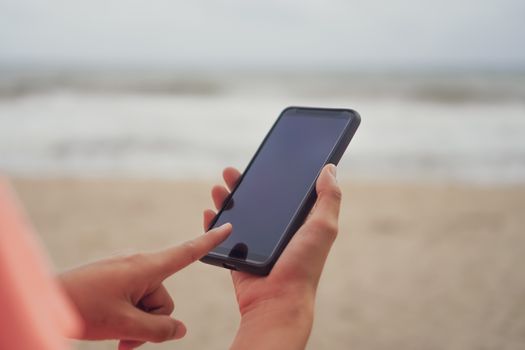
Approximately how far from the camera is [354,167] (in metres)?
8.58

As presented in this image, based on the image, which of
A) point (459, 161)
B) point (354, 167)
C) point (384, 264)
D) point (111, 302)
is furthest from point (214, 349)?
point (459, 161)

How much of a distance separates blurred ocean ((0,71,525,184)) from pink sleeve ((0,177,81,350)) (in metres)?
7.56

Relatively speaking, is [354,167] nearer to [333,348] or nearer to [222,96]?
[333,348]

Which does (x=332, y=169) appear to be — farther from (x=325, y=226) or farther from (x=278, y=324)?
(x=278, y=324)

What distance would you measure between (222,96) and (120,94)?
2.98 metres

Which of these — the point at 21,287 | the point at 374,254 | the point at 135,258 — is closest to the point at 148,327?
the point at 135,258

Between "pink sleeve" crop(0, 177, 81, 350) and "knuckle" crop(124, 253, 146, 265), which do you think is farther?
"knuckle" crop(124, 253, 146, 265)

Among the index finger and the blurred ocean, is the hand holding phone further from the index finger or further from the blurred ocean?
the blurred ocean

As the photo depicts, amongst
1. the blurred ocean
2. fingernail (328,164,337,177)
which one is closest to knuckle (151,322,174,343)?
fingernail (328,164,337,177)

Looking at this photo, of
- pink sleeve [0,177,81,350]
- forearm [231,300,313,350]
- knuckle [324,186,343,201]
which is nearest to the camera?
pink sleeve [0,177,81,350]

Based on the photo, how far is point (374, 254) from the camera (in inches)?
202

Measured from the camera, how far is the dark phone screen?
1470 mm

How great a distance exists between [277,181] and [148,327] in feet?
1.85

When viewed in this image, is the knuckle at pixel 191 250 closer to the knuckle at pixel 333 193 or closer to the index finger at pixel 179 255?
the index finger at pixel 179 255
